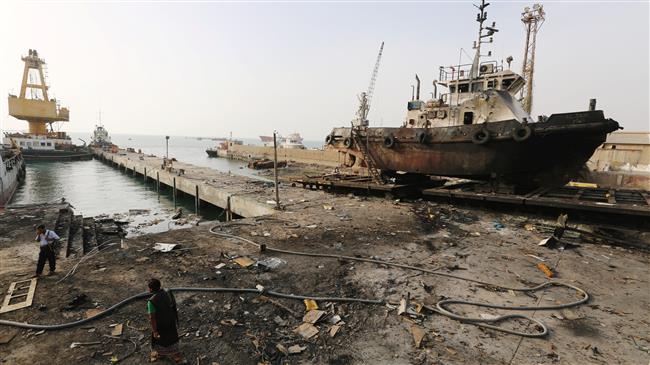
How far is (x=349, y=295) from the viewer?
462cm

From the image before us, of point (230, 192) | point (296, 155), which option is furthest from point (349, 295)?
point (296, 155)

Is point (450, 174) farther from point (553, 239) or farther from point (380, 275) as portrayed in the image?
point (380, 275)

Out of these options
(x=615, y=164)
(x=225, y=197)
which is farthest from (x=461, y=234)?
(x=615, y=164)

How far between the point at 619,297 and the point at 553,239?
2.44 meters

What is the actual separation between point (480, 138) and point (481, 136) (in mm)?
67

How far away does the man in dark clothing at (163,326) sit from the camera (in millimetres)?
3137

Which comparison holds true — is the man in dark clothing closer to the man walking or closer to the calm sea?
the man walking

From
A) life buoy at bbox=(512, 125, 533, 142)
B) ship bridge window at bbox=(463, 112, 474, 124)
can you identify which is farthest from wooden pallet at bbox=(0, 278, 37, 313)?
ship bridge window at bbox=(463, 112, 474, 124)

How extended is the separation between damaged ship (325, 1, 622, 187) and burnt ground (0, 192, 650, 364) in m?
2.58

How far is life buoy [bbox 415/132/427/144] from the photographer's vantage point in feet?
35.4

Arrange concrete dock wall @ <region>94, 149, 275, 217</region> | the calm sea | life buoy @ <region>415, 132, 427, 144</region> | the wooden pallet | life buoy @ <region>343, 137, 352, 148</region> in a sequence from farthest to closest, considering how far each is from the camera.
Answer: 1. the calm sea
2. life buoy @ <region>343, 137, 352, 148</region>
3. concrete dock wall @ <region>94, 149, 275, 217</region>
4. life buoy @ <region>415, 132, 427, 144</region>
5. the wooden pallet

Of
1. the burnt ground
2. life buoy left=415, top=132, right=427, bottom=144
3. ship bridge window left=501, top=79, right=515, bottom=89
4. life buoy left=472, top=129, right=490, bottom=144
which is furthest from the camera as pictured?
ship bridge window left=501, top=79, right=515, bottom=89

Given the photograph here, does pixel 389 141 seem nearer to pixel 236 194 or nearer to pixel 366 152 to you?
pixel 366 152

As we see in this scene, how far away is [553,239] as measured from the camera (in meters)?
6.95
